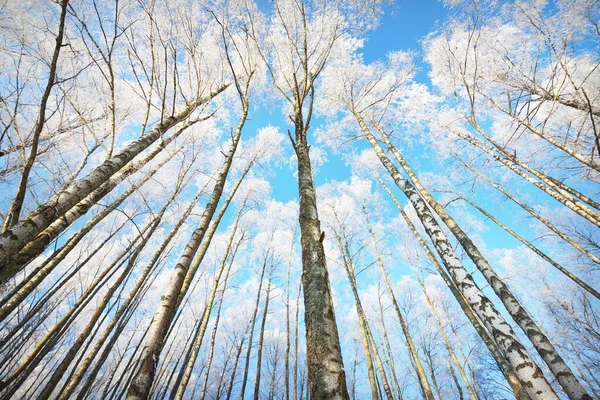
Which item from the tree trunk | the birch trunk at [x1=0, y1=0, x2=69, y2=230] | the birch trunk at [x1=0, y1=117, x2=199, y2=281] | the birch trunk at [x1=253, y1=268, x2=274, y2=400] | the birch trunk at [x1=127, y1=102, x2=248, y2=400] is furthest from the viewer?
the birch trunk at [x1=253, y1=268, x2=274, y2=400]

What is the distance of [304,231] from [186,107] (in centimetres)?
382

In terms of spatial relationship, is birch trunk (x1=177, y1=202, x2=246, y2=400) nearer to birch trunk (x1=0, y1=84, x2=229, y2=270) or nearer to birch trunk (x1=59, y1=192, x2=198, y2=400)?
birch trunk (x1=59, y1=192, x2=198, y2=400)

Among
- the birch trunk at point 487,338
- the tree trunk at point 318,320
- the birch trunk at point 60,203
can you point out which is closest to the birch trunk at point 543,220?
the birch trunk at point 487,338

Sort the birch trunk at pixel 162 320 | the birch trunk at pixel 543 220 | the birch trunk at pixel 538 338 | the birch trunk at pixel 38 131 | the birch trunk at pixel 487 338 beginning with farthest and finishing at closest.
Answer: the birch trunk at pixel 543 220 → the birch trunk at pixel 487 338 → the birch trunk at pixel 538 338 → the birch trunk at pixel 162 320 → the birch trunk at pixel 38 131

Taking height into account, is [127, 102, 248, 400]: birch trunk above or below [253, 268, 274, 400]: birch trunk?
below

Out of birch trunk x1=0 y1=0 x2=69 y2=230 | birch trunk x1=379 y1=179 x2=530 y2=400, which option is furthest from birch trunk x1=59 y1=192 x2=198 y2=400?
birch trunk x1=379 y1=179 x2=530 y2=400

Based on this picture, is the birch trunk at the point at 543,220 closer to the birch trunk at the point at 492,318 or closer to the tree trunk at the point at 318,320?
the birch trunk at the point at 492,318

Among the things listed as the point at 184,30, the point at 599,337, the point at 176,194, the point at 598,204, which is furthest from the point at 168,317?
the point at 599,337

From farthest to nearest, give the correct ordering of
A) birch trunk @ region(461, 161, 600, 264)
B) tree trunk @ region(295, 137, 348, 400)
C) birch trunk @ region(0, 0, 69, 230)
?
birch trunk @ region(461, 161, 600, 264)
birch trunk @ region(0, 0, 69, 230)
tree trunk @ region(295, 137, 348, 400)

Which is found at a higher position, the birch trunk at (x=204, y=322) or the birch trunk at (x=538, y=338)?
the birch trunk at (x=204, y=322)

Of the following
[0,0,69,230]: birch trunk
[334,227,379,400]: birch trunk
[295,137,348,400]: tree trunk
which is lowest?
[295,137,348,400]: tree trunk

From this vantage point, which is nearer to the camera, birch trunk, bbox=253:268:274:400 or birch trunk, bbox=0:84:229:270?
birch trunk, bbox=0:84:229:270

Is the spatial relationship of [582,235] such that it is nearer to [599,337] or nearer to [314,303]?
[599,337]

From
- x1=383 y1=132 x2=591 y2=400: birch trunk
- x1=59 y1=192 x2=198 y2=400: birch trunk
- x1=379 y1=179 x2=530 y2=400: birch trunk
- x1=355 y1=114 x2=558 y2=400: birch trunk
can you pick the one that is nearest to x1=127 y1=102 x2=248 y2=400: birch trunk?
x1=59 y1=192 x2=198 y2=400: birch trunk
